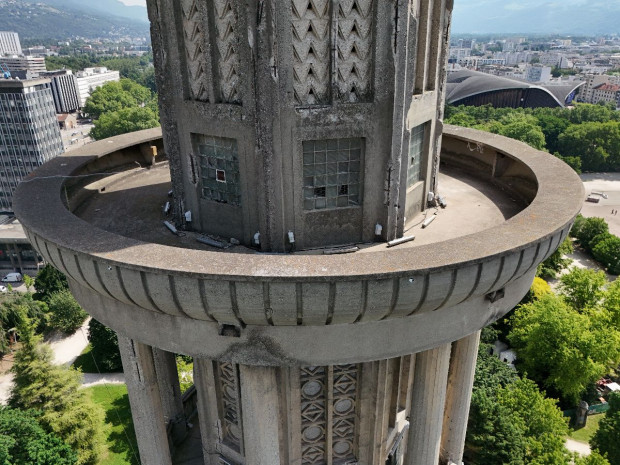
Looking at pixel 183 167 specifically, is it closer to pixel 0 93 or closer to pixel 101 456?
A: pixel 101 456

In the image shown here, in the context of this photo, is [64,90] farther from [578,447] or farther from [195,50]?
[195,50]

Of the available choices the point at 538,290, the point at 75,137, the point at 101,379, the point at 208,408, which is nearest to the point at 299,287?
the point at 208,408

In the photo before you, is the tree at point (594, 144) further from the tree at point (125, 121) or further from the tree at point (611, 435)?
the tree at point (125, 121)

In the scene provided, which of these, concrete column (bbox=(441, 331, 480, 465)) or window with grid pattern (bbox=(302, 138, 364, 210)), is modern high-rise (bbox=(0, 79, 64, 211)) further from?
concrete column (bbox=(441, 331, 480, 465))

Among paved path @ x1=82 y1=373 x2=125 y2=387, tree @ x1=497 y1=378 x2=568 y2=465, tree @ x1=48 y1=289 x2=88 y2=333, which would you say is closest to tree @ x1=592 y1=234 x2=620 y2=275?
tree @ x1=497 y1=378 x2=568 y2=465

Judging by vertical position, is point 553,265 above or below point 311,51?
below

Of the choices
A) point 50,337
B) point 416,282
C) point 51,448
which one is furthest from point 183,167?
point 50,337
